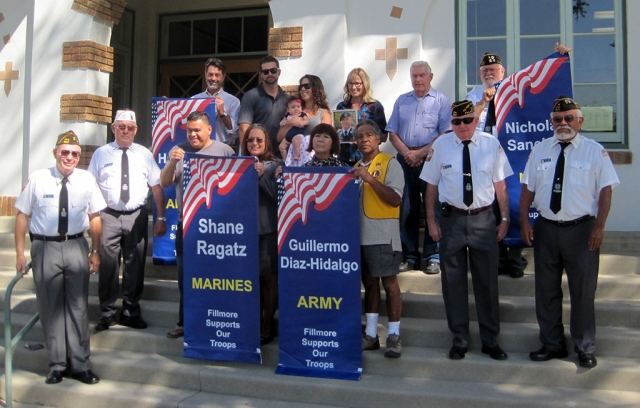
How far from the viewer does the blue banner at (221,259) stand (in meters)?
5.00

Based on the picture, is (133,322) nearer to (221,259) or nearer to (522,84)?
(221,259)

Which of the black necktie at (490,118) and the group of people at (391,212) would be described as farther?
the black necktie at (490,118)

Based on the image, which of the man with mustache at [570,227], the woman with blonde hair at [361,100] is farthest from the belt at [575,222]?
the woman with blonde hair at [361,100]

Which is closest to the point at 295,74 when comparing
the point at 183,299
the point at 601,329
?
the point at 183,299

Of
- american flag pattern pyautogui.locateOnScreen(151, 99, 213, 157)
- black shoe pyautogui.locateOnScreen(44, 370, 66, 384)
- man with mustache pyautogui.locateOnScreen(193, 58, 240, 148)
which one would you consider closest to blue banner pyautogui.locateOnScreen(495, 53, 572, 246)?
man with mustache pyautogui.locateOnScreen(193, 58, 240, 148)

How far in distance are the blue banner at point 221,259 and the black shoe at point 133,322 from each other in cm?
74

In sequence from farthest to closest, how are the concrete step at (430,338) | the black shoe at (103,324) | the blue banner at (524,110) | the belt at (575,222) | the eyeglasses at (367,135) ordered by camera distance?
the black shoe at (103,324), the blue banner at (524,110), the eyeglasses at (367,135), the concrete step at (430,338), the belt at (575,222)

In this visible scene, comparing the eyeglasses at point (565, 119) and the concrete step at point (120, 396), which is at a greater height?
the eyeglasses at point (565, 119)

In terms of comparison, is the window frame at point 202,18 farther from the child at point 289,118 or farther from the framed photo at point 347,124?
the framed photo at point 347,124

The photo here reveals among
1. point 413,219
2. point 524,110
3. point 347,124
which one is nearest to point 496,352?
point 413,219

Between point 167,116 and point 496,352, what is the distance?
3.82 m

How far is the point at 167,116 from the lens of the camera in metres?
6.29

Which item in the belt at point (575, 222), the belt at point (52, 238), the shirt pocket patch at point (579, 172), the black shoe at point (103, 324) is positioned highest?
the shirt pocket patch at point (579, 172)

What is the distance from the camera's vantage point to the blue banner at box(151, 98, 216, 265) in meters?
6.18
